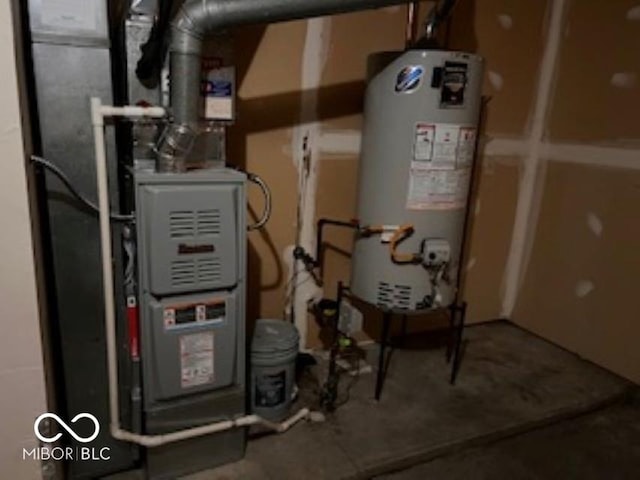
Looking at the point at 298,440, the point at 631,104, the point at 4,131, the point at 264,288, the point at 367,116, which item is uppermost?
the point at 631,104

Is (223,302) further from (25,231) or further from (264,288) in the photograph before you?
(264,288)

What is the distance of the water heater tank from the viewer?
196 cm

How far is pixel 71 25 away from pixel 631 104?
262 cm

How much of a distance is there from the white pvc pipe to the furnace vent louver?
198mm

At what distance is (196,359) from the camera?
1.66 meters

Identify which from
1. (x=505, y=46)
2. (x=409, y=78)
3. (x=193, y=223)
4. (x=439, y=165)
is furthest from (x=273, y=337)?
(x=505, y=46)

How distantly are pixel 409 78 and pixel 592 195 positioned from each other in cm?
146

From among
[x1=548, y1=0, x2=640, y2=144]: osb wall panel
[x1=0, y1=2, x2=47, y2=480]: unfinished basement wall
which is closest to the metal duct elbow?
[x1=0, y1=2, x2=47, y2=480]: unfinished basement wall

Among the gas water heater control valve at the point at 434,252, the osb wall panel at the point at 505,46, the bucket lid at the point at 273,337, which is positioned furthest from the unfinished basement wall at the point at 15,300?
the osb wall panel at the point at 505,46

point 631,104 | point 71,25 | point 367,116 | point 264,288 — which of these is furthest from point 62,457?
point 631,104

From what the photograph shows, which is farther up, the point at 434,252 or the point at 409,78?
the point at 409,78

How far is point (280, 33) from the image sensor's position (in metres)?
2.17

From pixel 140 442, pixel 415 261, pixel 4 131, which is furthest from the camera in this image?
pixel 415 261

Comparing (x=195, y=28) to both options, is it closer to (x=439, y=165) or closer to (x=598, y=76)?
(x=439, y=165)
